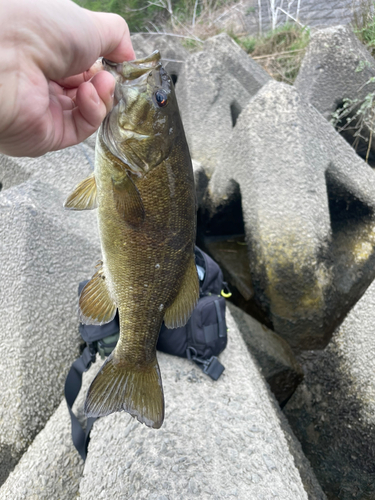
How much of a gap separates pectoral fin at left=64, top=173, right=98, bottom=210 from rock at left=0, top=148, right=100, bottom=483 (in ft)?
A: 3.24

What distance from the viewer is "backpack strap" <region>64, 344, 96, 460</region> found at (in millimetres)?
1686

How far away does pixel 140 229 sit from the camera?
1.23 m

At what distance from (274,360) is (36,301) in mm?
1591

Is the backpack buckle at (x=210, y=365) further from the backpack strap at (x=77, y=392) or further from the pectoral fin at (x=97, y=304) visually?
the pectoral fin at (x=97, y=304)

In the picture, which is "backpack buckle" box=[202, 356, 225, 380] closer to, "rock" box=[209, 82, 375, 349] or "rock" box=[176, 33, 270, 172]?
"rock" box=[209, 82, 375, 349]

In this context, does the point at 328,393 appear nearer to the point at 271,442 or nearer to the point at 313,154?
the point at 271,442

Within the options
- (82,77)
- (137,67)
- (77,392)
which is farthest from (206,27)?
(77,392)

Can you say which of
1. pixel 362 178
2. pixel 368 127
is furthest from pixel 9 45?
pixel 368 127

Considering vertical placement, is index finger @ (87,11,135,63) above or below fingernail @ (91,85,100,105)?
above

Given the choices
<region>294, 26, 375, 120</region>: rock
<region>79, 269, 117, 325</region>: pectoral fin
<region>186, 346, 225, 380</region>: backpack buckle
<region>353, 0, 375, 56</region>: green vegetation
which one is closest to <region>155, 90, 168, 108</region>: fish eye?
<region>79, 269, 117, 325</region>: pectoral fin

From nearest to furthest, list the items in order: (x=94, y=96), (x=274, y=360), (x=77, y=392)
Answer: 1. (x=94, y=96)
2. (x=77, y=392)
3. (x=274, y=360)

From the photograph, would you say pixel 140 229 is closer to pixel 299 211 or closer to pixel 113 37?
pixel 113 37

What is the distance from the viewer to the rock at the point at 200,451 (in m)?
1.42

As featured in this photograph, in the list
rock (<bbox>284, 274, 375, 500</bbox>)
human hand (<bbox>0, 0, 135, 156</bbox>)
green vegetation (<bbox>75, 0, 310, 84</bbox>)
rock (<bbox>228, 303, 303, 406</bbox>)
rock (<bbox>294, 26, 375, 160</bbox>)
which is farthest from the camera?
green vegetation (<bbox>75, 0, 310, 84</bbox>)
